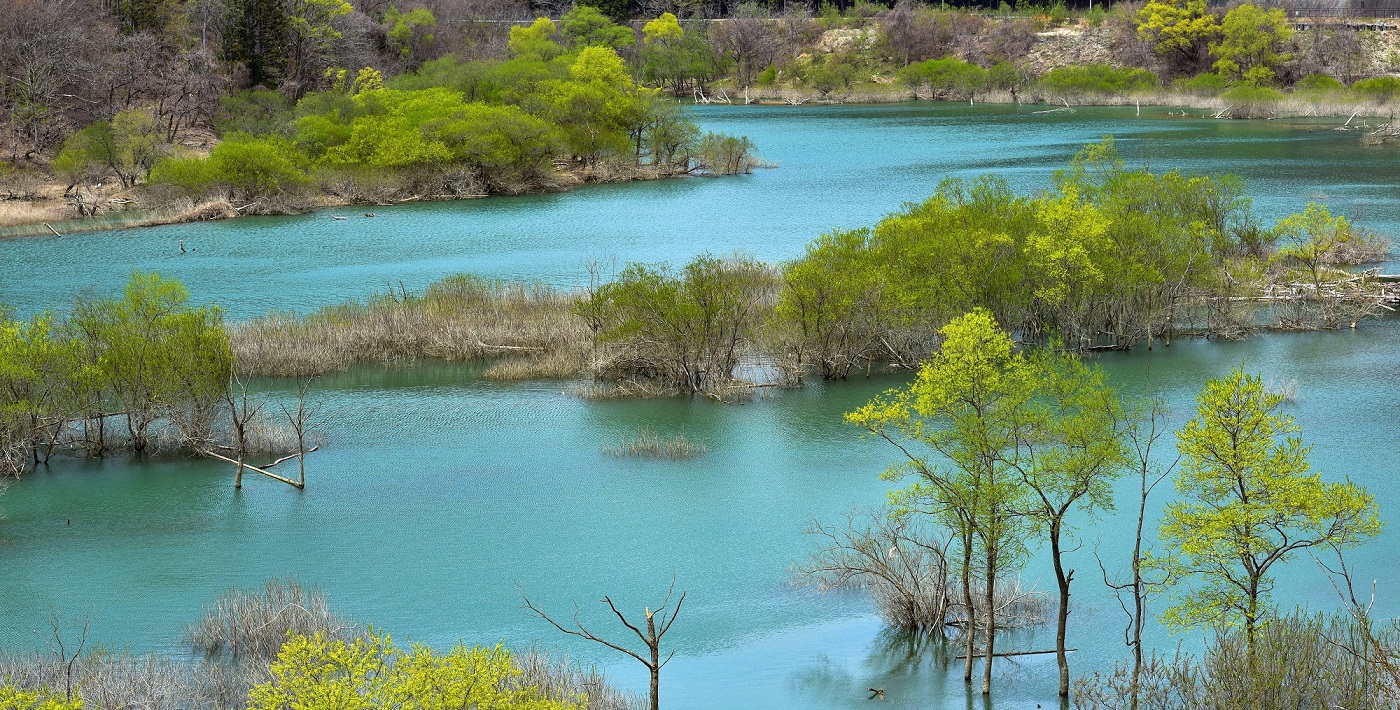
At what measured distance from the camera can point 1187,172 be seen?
58.0 m

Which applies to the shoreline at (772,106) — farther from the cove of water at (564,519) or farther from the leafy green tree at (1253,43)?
the cove of water at (564,519)

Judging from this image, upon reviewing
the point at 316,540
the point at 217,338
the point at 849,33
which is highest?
the point at 849,33

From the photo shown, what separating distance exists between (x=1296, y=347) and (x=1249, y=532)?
20.6 meters

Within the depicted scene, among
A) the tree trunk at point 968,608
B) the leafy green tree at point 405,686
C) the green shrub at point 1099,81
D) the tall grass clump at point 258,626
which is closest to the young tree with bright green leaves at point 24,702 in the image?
the leafy green tree at point 405,686

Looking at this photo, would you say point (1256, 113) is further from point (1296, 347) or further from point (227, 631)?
point (227, 631)

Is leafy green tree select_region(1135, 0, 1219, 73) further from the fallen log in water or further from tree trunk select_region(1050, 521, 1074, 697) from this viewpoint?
tree trunk select_region(1050, 521, 1074, 697)

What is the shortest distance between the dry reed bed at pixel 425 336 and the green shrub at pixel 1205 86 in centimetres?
8235

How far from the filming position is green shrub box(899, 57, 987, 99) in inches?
4641

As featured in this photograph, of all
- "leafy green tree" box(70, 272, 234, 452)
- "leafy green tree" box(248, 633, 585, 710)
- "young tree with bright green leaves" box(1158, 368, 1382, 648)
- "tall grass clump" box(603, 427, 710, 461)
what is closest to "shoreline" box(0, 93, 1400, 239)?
"leafy green tree" box(70, 272, 234, 452)

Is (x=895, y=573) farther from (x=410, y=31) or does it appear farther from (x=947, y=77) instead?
(x=947, y=77)

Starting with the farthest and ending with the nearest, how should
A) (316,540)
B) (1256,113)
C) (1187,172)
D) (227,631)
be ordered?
1. (1256,113)
2. (1187,172)
3. (316,540)
4. (227,631)

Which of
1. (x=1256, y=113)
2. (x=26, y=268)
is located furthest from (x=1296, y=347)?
(x=1256, y=113)

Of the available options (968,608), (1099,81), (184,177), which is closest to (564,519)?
(968,608)

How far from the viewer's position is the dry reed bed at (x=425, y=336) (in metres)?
31.1
